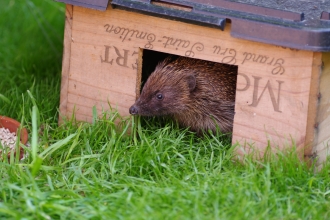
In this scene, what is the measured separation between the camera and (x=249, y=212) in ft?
12.2

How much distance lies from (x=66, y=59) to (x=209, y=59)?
120 cm

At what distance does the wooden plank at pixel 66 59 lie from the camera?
203 inches

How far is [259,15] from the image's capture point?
4.50 m

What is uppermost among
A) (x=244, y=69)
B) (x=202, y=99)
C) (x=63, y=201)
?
(x=244, y=69)

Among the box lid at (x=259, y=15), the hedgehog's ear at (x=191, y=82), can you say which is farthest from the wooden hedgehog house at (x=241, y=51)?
the hedgehog's ear at (x=191, y=82)

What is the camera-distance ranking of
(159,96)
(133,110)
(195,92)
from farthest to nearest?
(195,92)
(159,96)
(133,110)

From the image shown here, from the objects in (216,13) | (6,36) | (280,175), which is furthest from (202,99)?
(6,36)

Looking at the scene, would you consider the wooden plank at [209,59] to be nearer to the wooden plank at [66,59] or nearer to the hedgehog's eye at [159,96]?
the wooden plank at [66,59]

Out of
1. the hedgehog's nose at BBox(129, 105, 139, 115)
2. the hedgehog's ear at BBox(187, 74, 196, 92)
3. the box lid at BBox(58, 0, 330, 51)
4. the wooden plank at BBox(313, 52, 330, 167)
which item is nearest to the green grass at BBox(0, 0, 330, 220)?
the hedgehog's nose at BBox(129, 105, 139, 115)

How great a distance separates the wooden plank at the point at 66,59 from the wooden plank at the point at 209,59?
0.03 meters

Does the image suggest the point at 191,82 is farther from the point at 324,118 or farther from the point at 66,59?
the point at 324,118

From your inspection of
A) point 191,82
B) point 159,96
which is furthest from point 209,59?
point 159,96

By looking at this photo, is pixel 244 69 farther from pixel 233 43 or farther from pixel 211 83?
pixel 211 83

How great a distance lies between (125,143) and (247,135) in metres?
0.87
